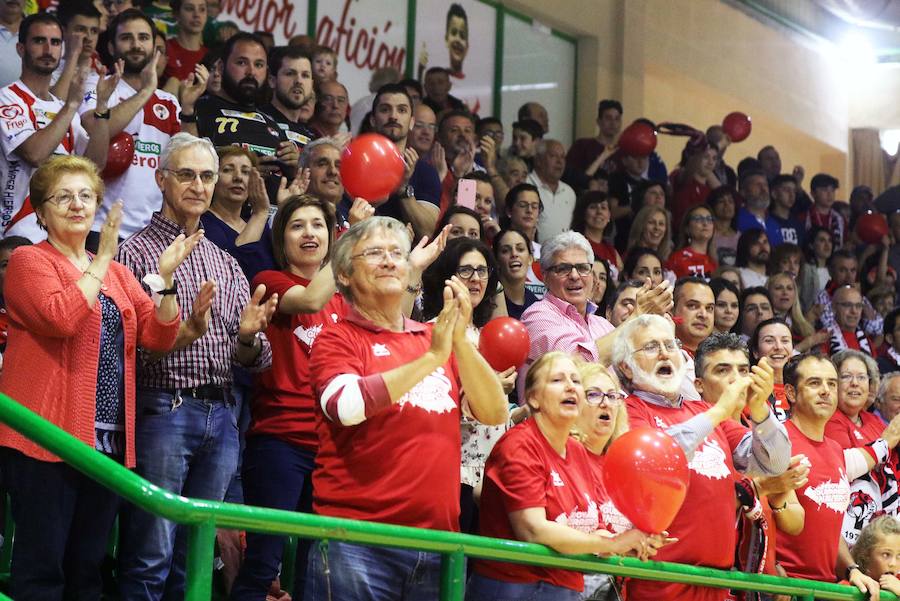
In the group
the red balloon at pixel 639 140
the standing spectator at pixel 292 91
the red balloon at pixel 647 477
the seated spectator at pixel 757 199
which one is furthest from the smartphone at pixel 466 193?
the seated spectator at pixel 757 199

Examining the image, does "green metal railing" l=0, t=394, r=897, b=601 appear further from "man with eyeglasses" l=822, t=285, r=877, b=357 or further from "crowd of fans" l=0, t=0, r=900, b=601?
"man with eyeglasses" l=822, t=285, r=877, b=357

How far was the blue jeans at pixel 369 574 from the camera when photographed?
3.31 m

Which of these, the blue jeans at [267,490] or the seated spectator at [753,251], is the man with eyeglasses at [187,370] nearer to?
the blue jeans at [267,490]

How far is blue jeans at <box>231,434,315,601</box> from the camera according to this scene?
4.09m

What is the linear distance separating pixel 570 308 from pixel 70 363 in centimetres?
229

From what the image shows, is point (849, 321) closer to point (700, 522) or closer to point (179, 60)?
point (179, 60)

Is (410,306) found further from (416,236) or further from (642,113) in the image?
(642,113)

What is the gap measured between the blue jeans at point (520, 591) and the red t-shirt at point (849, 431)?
281cm

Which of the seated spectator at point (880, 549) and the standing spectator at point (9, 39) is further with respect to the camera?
the standing spectator at point (9, 39)

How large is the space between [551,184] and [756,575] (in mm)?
5304

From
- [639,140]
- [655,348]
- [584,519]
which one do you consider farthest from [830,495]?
[639,140]

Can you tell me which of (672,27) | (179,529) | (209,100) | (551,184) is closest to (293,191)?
(209,100)

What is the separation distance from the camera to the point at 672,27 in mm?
13406

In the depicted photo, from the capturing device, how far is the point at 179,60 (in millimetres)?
7098
